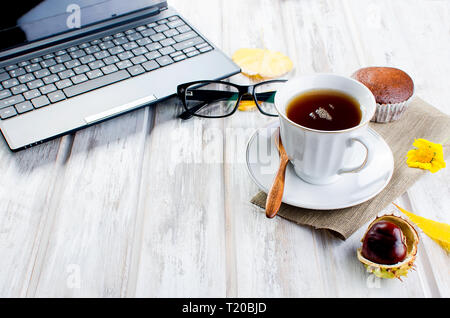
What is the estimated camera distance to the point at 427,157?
65cm

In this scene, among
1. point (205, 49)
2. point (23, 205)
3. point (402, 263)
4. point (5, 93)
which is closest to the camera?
point (402, 263)

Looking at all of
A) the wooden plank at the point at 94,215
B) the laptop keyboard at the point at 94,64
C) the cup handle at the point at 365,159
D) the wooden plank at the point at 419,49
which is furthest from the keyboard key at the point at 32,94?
the wooden plank at the point at 419,49

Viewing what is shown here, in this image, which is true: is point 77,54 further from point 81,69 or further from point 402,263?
point 402,263

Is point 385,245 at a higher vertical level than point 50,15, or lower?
lower

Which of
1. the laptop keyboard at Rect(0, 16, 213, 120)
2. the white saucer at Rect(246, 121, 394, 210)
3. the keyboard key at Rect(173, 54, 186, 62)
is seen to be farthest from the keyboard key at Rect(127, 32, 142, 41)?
the white saucer at Rect(246, 121, 394, 210)

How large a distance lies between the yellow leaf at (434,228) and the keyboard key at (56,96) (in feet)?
1.92

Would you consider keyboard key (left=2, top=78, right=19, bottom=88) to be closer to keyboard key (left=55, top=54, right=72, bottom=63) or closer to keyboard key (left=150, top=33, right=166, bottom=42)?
keyboard key (left=55, top=54, right=72, bottom=63)

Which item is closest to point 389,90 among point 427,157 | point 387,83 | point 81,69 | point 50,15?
point 387,83

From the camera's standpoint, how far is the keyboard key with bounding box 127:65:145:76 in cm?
78

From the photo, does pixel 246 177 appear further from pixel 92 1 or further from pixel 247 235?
pixel 92 1

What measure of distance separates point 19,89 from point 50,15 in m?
0.18

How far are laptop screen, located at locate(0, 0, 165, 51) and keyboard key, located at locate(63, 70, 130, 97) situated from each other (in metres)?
0.16

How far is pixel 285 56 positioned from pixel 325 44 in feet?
0.35

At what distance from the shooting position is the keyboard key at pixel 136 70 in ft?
2.55
